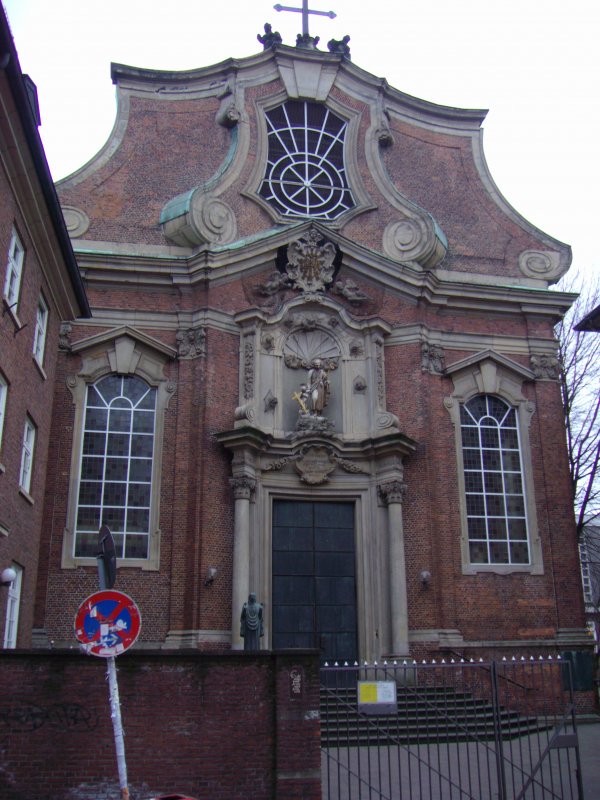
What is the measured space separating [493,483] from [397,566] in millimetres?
3526

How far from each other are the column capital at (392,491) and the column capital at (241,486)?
3024mm

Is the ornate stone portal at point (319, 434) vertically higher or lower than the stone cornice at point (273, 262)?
lower

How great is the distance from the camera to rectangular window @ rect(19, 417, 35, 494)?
16.4m

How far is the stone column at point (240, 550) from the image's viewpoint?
18234 millimetres

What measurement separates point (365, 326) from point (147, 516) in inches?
263

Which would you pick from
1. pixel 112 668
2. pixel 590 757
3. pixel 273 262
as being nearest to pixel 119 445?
pixel 273 262

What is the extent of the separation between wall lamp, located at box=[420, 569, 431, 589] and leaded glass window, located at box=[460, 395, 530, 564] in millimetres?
1471

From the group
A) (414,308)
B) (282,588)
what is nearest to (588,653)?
(282,588)

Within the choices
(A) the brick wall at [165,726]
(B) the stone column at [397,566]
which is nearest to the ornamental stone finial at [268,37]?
(B) the stone column at [397,566]

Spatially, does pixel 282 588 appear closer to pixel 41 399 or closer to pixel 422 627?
pixel 422 627

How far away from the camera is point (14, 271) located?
14844 millimetres

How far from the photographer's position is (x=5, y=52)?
38.4 ft

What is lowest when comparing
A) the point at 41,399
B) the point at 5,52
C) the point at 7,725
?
the point at 7,725

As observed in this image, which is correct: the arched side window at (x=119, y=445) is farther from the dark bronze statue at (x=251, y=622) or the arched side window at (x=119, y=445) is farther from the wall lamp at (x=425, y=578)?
the wall lamp at (x=425, y=578)
